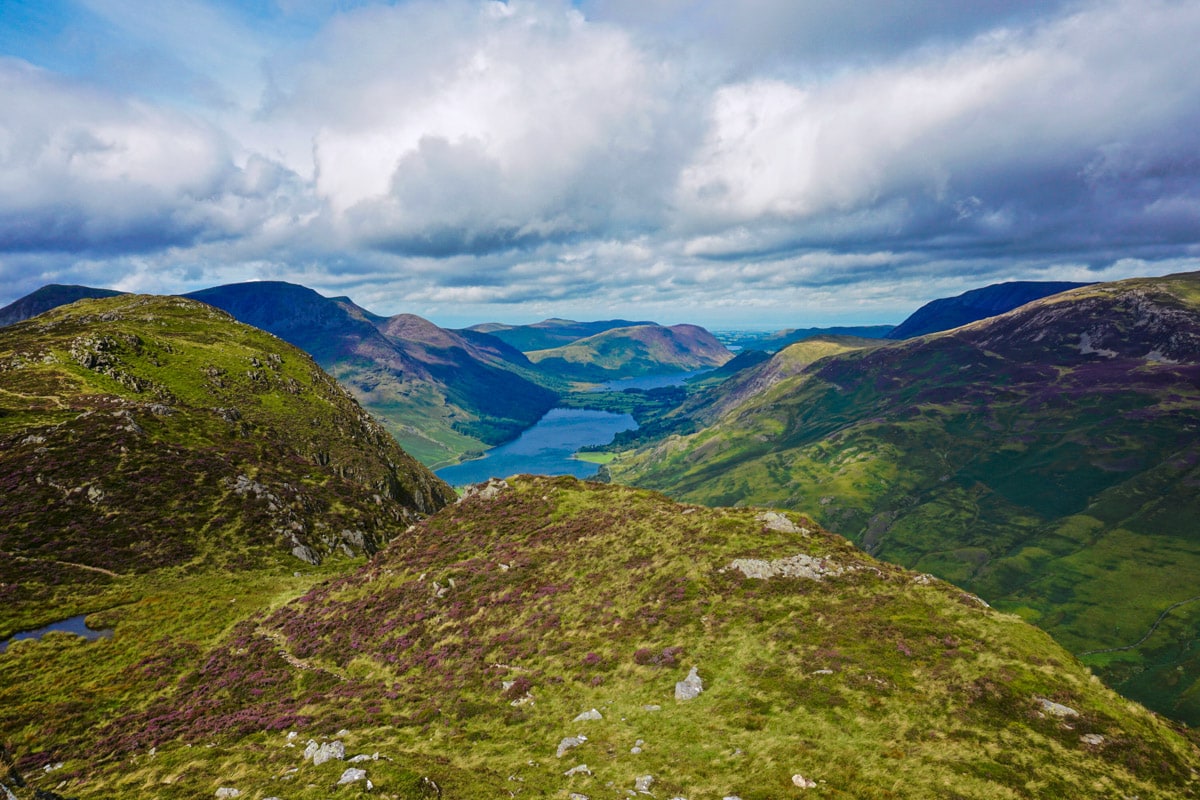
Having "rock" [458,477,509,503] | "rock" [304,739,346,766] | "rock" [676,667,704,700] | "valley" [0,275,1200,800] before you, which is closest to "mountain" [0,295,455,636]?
"valley" [0,275,1200,800]

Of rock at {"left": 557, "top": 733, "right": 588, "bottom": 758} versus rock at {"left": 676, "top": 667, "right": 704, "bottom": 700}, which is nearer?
rock at {"left": 557, "top": 733, "right": 588, "bottom": 758}

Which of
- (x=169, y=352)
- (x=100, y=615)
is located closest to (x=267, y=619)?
(x=100, y=615)

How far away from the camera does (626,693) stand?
38250 mm

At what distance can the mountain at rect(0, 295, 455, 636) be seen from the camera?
72.4 meters

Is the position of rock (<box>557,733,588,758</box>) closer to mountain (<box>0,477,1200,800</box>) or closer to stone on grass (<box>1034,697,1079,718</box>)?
mountain (<box>0,477,1200,800</box>)

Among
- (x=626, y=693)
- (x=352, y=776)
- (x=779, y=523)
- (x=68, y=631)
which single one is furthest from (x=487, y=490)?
(x=352, y=776)

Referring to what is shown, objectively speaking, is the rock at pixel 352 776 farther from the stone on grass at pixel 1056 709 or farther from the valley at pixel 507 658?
the stone on grass at pixel 1056 709

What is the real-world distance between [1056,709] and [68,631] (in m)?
90.6

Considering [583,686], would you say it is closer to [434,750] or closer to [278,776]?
[434,750]

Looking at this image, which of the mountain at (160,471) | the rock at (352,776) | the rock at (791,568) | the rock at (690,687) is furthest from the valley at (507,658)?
the mountain at (160,471)

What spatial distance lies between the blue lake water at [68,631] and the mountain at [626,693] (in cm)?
175

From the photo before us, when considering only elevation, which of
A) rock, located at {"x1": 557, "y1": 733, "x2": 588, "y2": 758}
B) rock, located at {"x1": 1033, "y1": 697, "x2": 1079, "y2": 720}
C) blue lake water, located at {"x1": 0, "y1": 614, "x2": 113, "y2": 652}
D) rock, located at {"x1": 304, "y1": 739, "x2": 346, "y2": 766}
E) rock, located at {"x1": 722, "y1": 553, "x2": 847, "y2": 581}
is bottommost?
blue lake water, located at {"x1": 0, "y1": 614, "x2": 113, "y2": 652}

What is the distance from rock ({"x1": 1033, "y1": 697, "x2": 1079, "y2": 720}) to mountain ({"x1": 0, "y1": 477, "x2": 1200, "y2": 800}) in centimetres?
11

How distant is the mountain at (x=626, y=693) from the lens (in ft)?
93.6
